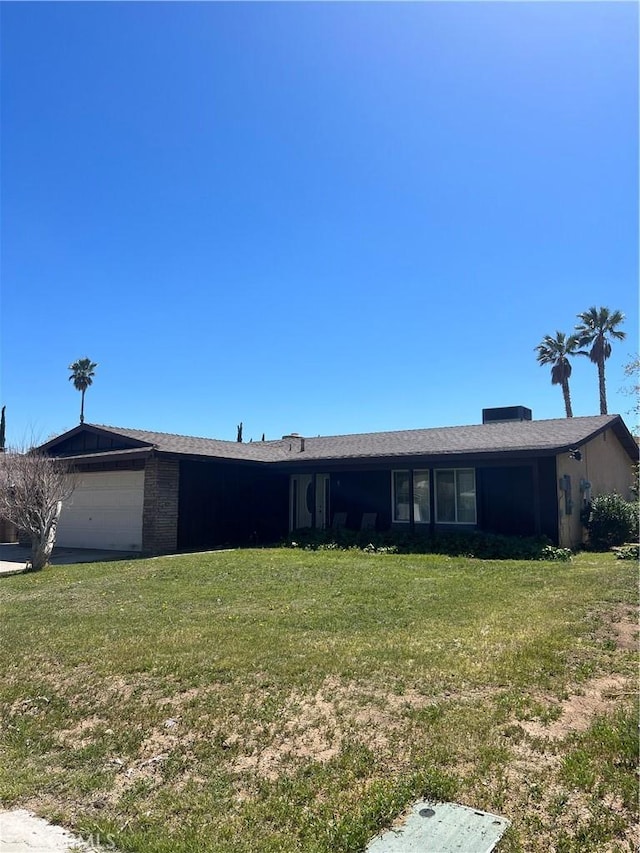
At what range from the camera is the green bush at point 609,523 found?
15.5 meters

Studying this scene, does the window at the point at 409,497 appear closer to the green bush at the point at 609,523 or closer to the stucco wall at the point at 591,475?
the stucco wall at the point at 591,475

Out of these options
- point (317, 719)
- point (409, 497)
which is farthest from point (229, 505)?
point (317, 719)

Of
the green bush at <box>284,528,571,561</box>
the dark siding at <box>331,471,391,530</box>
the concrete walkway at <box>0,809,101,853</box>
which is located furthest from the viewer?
the dark siding at <box>331,471,391,530</box>

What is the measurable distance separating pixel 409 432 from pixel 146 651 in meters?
15.3

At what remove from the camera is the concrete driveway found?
45.7 ft

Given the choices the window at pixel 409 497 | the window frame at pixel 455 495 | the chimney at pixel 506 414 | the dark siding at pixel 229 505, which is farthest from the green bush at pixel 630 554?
the dark siding at pixel 229 505

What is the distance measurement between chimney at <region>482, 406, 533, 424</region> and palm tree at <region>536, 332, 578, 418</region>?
19096 millimetres

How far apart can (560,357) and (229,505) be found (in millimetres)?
29514

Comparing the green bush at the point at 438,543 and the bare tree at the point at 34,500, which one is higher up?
the bare tree at the point at 34,500

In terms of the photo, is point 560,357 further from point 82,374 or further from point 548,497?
point 82,374

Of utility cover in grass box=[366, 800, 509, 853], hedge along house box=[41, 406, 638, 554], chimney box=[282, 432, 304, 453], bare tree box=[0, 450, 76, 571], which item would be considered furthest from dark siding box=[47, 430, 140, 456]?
utility cover in grass box=[366, 800, 509, 853]

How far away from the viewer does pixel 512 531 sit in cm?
1531

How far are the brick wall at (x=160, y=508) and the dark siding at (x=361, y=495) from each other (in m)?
5.16

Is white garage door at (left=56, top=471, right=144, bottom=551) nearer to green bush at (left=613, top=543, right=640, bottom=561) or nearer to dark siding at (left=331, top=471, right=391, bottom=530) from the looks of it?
dark siding at (left=331, top=471, right=391, bottom=530)
